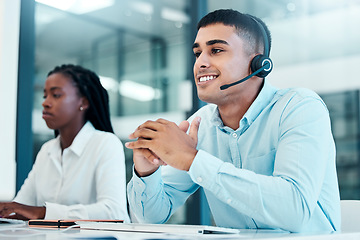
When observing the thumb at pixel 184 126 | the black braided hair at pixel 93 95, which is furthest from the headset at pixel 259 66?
the black braided hair at pixel 93 95

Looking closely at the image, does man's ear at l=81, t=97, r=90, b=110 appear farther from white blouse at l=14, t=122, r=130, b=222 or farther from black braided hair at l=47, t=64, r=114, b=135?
white blouse at l=14, t=122, r=130, b=222

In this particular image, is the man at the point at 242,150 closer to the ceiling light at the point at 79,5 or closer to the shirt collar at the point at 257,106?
the shirt collar at the point at 257,106

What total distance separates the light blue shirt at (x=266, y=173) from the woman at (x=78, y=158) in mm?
446

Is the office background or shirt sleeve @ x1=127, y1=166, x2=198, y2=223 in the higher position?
the office background

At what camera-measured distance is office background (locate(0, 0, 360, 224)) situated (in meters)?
3.35

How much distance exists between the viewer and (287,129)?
1.42 meters

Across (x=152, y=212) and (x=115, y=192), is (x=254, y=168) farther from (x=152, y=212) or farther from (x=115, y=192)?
(x=115, y=192)

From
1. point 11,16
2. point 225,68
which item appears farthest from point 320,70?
point 11,16

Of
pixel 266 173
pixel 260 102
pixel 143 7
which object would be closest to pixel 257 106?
pixel 260 102

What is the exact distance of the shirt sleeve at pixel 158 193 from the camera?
157 cm

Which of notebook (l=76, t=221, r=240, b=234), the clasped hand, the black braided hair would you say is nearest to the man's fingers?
the clasped hand

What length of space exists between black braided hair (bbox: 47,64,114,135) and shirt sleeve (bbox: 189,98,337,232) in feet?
4.82

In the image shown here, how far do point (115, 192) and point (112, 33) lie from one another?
2224 mm

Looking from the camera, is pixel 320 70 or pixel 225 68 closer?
pixel 225 68
